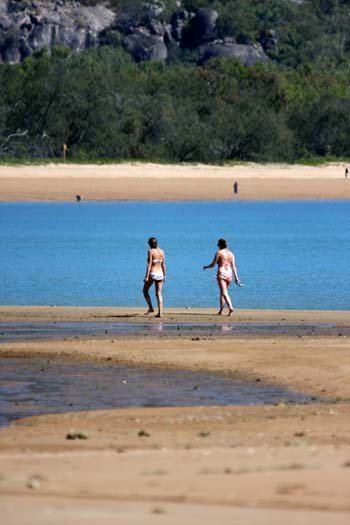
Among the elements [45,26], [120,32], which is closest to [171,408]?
[45,26]

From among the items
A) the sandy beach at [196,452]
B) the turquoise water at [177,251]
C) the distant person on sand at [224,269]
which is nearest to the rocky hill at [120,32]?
the turquoise water at [177,251]

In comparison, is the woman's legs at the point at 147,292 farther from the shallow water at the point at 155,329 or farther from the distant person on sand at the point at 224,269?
the shallow water at the point at 155,329

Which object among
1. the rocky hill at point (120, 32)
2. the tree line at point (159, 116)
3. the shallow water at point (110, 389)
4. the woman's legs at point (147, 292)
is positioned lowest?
the shallow water at point (110, 389)

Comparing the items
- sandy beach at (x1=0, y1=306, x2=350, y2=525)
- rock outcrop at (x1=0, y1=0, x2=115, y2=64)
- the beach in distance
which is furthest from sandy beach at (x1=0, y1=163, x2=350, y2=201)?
rock outcrop at (x1=0, y1=0, x2=115, y2=64)

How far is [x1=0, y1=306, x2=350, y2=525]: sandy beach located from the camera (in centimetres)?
781

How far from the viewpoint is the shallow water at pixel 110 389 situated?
1355 centimetres

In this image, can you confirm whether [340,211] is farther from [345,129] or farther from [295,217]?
[345,129]

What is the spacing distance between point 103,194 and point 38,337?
4297 cm

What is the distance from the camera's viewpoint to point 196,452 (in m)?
9.88

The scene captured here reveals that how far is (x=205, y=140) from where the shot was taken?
2972 inches

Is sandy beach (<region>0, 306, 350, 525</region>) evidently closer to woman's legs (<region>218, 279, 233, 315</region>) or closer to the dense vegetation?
woman's legs (<region>218, 279, 233, 315</region>)

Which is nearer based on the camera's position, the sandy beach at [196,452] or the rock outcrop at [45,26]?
the sandy beach at [196,452]

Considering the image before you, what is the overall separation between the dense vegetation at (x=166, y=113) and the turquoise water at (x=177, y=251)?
39.4 feet

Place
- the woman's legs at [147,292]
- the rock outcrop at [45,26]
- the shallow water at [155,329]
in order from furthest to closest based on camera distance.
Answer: the rock outcrop at [45,26] < the woman's legs at [147,292] < the shallow water at [155,329]
